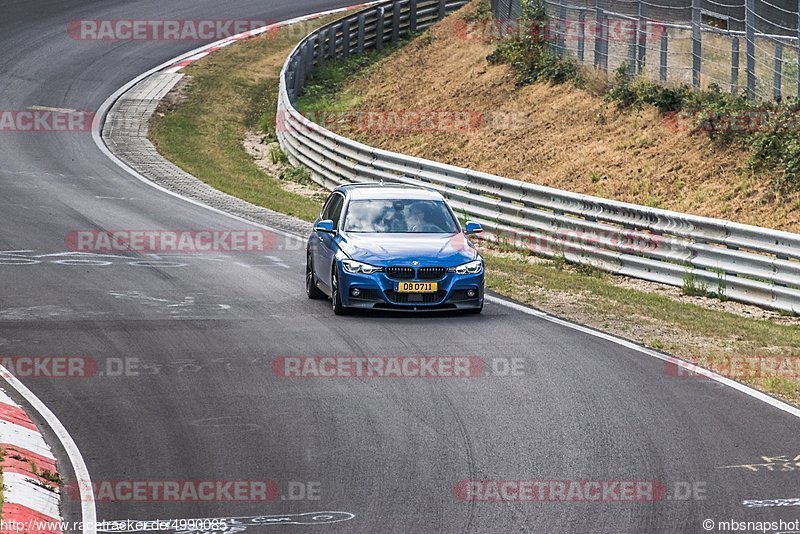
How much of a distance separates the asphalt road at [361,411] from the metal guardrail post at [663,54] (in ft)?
36.5

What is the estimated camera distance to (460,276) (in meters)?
16.0

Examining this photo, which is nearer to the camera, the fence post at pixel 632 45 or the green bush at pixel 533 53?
the fence post at pixel 632 45

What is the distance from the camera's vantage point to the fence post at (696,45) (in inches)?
1000

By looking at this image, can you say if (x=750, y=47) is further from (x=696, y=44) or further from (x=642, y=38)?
(x=642, y=38)

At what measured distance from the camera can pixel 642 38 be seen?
27906 mm

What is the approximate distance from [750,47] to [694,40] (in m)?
2.11

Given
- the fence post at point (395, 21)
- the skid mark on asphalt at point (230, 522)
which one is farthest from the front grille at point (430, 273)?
the fence post at point (395, 21)

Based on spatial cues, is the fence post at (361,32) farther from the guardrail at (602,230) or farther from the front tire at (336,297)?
the front tire at (336,297)

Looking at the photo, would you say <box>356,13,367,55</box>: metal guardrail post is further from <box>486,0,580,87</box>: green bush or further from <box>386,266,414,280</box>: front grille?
<box>386,266,414,280</box>: front grille

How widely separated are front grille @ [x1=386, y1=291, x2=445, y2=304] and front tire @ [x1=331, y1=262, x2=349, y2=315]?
63cm

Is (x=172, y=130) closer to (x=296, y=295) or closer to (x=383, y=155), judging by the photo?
(x=383, y=155)

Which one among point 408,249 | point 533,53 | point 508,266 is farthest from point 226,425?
point 533,53

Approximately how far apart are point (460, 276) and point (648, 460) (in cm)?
639

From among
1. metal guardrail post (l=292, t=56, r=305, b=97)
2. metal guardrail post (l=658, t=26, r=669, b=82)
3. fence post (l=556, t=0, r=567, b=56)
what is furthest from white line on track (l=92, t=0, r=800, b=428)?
fence post (l=556, t=0, r=567, b=56)
